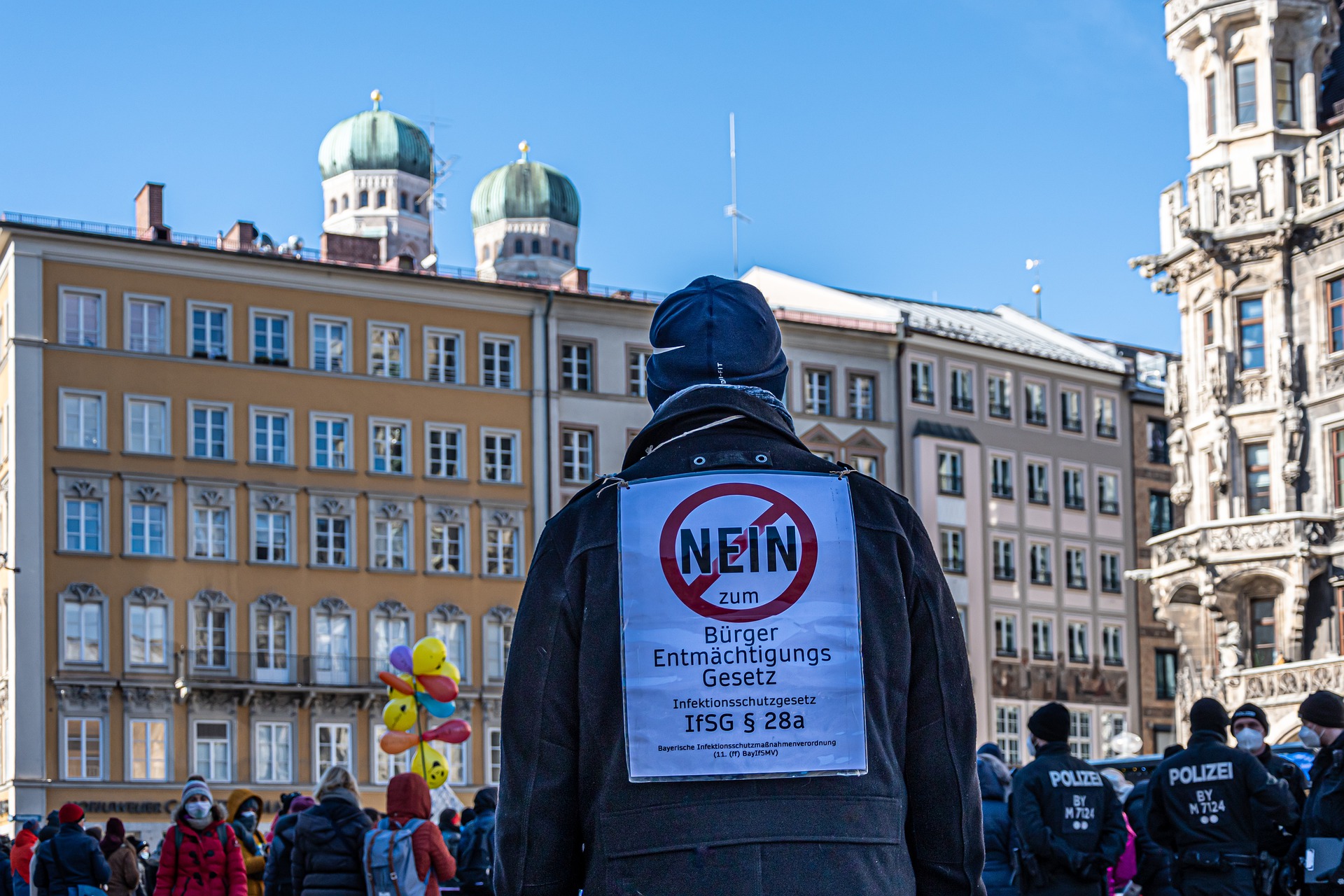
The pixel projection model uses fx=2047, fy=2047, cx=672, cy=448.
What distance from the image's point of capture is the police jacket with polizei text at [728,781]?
3.33 m

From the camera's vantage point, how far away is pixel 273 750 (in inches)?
2014

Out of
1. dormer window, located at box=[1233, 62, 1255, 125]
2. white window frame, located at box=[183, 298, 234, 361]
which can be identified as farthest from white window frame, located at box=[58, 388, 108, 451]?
dormer window, located at box=[1233, 62, 1255, 125]

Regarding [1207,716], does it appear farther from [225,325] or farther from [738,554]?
[225,325]

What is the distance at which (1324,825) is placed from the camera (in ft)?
31.6

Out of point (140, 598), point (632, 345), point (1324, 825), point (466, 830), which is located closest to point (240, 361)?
point (140, 598)

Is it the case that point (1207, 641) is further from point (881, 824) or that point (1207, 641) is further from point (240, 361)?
point (881, 824)

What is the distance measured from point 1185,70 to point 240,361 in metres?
24.6

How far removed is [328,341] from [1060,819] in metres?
44.3

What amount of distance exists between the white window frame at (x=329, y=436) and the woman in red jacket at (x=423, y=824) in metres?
41.8

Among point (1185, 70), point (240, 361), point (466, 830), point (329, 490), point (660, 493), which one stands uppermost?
point (1185, 70)

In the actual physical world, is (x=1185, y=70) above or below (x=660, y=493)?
above

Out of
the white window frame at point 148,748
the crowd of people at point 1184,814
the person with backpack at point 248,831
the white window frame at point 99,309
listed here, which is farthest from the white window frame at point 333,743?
the crowd of people at point 1184,814

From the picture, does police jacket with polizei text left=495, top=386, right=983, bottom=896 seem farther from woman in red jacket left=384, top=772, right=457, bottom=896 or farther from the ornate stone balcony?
the ornate stone balcony

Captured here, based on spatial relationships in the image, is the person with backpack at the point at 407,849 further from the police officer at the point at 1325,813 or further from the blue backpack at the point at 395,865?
the police officer at the point at 1325,813
